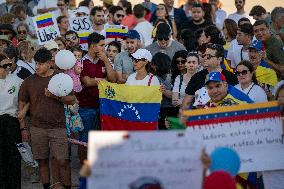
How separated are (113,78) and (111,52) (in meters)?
1.50

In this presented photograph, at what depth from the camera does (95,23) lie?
612 inches

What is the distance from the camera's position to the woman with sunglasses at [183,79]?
1132 cm

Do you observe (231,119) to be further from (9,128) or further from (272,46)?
(272,46)

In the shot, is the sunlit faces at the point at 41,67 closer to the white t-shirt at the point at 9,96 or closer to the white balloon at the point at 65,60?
the white t-shirt at the point at 9,96

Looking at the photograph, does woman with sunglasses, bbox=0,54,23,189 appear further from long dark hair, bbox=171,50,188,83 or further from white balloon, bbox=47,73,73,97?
long dark hair, bbox=171,50,188,83

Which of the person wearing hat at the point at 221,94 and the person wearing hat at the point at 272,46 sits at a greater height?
the person wearing hat at the point at 272,46

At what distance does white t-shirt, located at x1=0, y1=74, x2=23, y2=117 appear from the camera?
427 inches

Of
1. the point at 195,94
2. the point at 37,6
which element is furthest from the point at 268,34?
the point at 37,6

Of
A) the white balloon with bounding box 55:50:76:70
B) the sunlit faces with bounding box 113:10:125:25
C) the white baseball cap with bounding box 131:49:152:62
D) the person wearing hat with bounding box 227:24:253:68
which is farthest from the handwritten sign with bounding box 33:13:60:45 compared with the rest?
the white baseball cap with bounding box 131:49:152:62

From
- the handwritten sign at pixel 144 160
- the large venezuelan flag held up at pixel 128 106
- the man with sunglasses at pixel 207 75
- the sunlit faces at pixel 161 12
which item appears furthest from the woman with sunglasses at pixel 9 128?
the sunlit faces at pixel 161 12

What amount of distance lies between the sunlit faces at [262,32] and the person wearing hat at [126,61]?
177 centimetres

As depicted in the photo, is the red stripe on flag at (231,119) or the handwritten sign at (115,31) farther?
the handwritten sign at (115,31)

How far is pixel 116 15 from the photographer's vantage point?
635 inches

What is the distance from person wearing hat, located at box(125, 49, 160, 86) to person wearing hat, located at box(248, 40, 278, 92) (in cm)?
139
